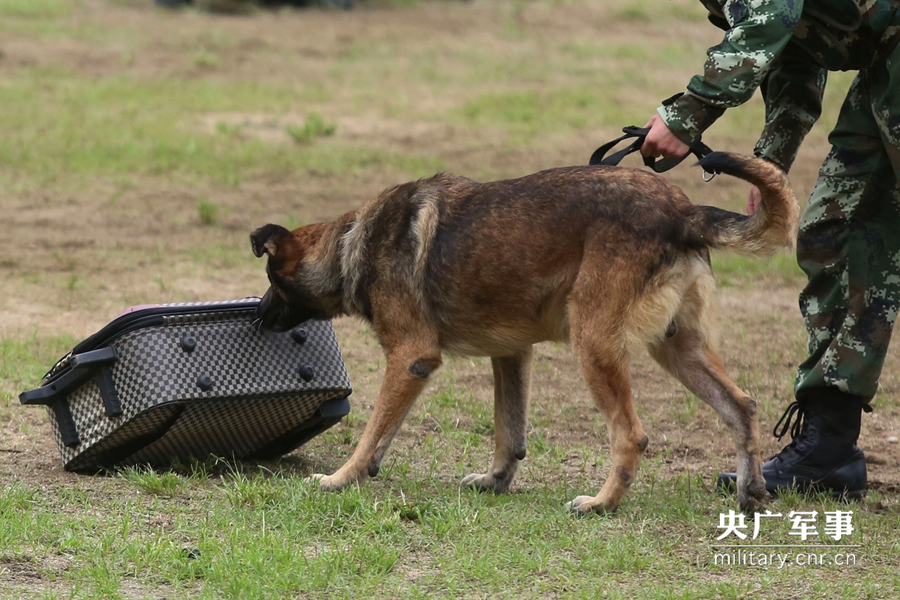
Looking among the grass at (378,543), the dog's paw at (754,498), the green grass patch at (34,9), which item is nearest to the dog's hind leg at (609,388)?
the grass at (378,543)

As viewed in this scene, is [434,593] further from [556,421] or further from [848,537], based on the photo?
[556,421]

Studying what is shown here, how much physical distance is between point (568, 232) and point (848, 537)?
5.10 feet

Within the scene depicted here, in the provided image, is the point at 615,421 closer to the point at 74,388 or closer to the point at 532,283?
the point at 532,283

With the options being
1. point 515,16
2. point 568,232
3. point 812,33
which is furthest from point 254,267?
point 515,16

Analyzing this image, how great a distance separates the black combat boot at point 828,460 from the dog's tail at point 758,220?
0.97m

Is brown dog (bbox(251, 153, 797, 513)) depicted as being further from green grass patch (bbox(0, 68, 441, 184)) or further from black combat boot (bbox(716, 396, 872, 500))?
green grass patch (bbox(0, 68, 441, 184))

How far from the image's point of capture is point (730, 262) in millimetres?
9188

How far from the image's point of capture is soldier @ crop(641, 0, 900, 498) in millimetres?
4359

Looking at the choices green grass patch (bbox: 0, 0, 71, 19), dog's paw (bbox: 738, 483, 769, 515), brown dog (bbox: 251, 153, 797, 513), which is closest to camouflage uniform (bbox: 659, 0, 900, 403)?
brown dog (bbox: 251, 153, 797, 513)

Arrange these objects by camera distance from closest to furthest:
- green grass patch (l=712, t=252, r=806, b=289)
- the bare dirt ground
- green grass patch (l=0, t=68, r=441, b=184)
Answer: the bare dirt ground → green grass patch (l=712, t=252, r=806, b=289) → green grass patch (l=0, t=68, r=441, b=184)

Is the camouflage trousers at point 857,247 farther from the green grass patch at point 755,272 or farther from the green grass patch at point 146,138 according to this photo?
the green grass patch at point 146,138

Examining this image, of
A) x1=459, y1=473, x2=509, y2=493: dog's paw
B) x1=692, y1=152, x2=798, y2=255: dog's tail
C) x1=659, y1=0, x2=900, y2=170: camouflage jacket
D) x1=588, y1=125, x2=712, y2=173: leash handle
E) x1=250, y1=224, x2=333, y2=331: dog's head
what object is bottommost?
x1=459, y1=473, x2=509, y2=493: dog's paw

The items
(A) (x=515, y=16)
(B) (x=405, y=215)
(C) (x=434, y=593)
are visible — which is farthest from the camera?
(A) (x=515, y=16)

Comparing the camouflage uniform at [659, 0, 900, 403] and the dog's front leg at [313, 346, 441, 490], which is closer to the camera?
the camouflage uniform at [659, 0, 900, 403]
